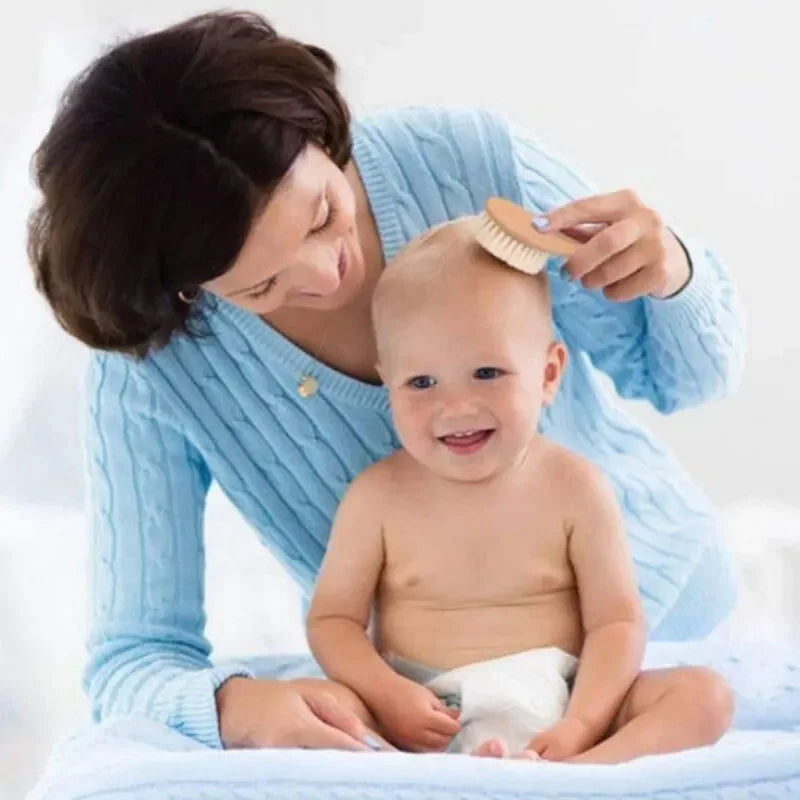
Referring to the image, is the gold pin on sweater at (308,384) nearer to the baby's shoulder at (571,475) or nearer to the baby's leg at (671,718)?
the baby's shoulder at (571,475)

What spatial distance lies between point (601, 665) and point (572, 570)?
0.31 ft

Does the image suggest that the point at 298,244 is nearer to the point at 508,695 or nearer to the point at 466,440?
the point at 466,440

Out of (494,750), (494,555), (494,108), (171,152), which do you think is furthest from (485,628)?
(494,108)

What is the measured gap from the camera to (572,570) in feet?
4.34

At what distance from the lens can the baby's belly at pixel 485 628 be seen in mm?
1301

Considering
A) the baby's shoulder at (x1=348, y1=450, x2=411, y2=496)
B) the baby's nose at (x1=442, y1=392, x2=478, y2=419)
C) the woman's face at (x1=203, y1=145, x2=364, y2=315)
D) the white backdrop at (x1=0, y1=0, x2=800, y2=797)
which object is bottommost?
the baby's shoulder at (x1=348, y1=450, x2=411, y2=496)

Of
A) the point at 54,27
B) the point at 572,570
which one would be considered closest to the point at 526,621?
the point at 572,570

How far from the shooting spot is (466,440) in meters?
1.29

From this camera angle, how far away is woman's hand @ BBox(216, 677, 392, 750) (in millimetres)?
1208

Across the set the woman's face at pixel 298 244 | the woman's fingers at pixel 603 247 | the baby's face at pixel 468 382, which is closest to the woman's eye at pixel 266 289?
the woman's face at pixel 298 244

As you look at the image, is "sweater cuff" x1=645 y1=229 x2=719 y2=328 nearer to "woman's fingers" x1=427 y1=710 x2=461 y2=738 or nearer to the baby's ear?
the baby's ear

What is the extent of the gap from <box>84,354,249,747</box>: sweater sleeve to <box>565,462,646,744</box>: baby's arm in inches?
13.4

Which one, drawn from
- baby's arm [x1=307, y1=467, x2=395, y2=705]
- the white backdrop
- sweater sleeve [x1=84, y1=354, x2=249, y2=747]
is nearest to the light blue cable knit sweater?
sweater sleeve [x1=84, y1=354, x2=249, y2=747]

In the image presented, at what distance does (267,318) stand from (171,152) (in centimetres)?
27
